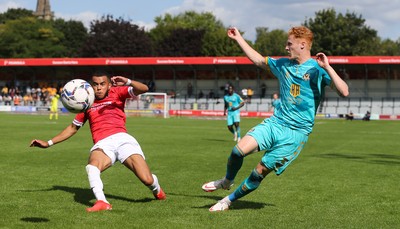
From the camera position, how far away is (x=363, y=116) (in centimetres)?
5288

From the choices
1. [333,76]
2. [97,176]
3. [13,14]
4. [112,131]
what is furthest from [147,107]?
[13,14]

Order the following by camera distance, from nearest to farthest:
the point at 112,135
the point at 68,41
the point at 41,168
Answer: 1. the point at 112,135
2. the point at 41,168
3. the point at 68,41

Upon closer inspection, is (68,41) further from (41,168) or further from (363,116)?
(41,168)

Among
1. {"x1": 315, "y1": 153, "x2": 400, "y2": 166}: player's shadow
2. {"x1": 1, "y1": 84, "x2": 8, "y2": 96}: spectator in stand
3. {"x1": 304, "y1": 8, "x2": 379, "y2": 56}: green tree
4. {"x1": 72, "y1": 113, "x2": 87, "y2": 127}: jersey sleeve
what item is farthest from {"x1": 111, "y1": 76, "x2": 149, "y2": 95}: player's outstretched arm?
{"x1": 304, "y1": 8, "x2": 379, "y2": 56}: green tree

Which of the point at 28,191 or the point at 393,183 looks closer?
the point at 28,191

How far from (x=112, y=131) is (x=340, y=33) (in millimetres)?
82689

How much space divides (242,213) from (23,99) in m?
58.7

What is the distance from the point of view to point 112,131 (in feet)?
27.9

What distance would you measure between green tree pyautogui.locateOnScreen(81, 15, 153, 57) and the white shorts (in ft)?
272

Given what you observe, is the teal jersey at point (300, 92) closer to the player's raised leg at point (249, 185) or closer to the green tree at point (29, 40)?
the player's raised leg at point (249, 185)

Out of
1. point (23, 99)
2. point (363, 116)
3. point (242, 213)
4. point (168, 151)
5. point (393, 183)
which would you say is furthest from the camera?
point (23, 99)

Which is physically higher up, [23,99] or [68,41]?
[68,41]

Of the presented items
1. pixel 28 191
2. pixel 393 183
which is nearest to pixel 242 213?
pixel 28 191

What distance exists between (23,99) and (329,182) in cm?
5592
